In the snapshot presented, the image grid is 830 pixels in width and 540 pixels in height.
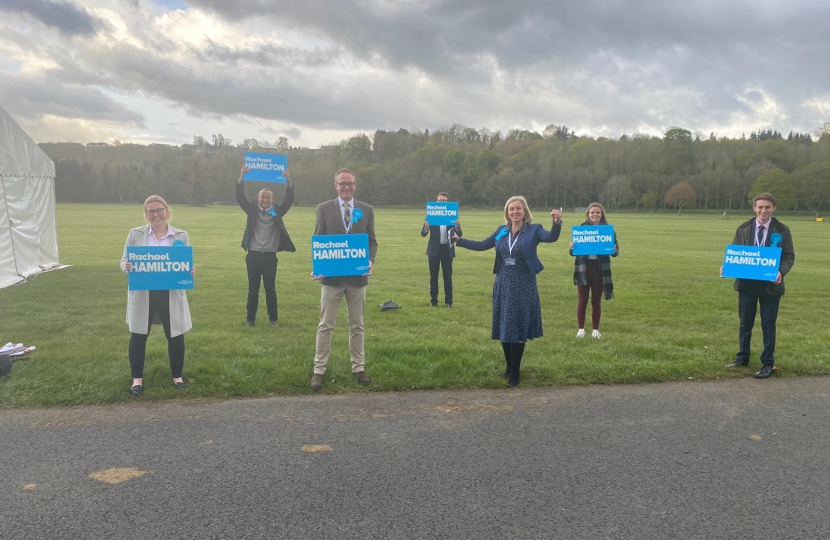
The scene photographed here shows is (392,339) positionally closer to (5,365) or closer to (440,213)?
(440,213)

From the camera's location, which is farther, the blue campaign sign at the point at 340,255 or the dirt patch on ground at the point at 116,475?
the blue campaign sign at the point at 340,255

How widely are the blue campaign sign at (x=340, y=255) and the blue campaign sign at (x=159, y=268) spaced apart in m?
1.37

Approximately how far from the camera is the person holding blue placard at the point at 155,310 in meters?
5.96

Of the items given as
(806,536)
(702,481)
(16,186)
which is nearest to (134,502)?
(702,481)

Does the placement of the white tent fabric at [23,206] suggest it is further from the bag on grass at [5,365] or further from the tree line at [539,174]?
the tree line at [539,174]

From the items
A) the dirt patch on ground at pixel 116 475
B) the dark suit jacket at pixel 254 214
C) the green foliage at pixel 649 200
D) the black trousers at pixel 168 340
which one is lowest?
the dirt patch on ground at pixel 116 475

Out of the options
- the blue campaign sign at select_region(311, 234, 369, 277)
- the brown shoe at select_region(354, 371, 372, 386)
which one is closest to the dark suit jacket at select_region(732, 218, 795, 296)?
the blue campaign sign at select_region(311, 234, 369, 277)

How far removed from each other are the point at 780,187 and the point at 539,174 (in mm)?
50254

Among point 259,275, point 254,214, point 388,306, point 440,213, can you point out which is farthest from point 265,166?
point 388,306

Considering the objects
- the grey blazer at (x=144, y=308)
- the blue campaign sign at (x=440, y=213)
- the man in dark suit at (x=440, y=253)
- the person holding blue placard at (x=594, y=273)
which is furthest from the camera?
the man in dark suit at (x=440, y=253)

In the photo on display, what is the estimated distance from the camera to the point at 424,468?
168 inches

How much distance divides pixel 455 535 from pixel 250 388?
136 inches

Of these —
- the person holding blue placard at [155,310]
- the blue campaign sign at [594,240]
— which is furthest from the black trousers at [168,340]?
the blue campaign sign at [594,240]

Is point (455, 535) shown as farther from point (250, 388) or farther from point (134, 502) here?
point (250, 388)
